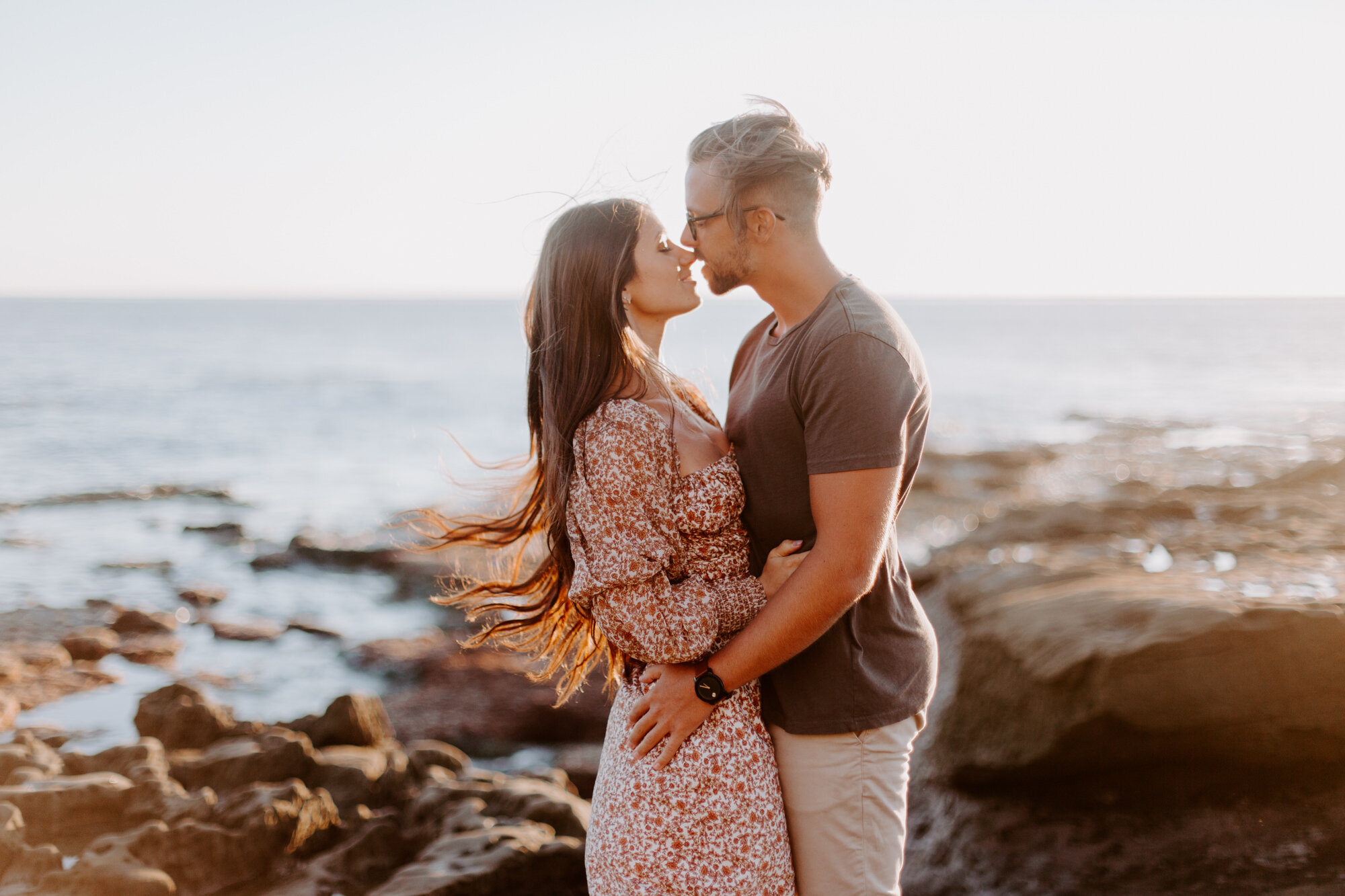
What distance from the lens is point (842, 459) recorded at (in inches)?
→ 91.6

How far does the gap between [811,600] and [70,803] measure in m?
5.07

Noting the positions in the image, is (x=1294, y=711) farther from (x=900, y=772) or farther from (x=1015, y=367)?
(x=1015, y=367)

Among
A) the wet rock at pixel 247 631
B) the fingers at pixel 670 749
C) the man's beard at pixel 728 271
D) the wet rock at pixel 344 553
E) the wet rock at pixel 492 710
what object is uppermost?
the man's beard at pixel 728 271

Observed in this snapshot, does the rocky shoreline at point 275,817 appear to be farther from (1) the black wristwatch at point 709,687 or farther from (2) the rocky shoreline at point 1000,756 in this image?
(1) the black wristwatch at point 709,687

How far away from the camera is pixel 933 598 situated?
5.86 metres

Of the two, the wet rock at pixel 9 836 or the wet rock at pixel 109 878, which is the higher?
the wet rock at pixel 9 836

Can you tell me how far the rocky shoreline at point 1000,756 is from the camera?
142 inches

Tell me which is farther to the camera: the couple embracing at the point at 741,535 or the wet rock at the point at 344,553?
the wet rock at the point at 344,553

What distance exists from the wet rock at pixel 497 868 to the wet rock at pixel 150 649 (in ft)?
23.7

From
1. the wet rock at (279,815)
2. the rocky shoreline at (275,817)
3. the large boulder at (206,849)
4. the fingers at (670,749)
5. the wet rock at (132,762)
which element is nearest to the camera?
the fingers at (670,749)

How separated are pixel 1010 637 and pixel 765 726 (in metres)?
2.25

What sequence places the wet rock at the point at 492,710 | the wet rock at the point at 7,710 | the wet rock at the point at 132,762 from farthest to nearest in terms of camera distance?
1. the wet rock at the point at 7,710
2. the wet rock at the point at 492,710
3. the wet rock at the point at 132,762

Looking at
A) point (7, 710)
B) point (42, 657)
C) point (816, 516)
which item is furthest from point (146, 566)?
point (816, 516)

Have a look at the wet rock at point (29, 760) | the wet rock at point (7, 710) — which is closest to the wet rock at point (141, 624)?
the wet rock at point (7, 710)
